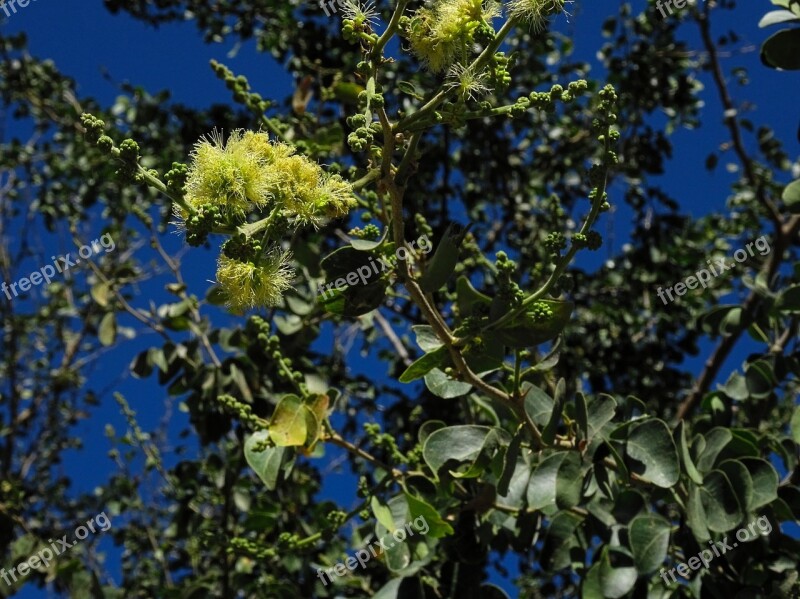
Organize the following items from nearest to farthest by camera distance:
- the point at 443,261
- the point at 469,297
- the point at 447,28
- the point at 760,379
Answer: the point at 447,28, the point at 443,261, the point at 469,297, the point at 760,379

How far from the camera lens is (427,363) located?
2109 millimetres

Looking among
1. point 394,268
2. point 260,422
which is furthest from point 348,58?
point 394,268

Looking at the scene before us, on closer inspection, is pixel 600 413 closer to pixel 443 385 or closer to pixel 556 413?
pixel 556 413

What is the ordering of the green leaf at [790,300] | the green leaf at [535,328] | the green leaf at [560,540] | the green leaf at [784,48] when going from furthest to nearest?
the green leaf at [790,300]
the green leaf at [560,540]
the green leaf at [784,48]
the green leaf at [535,328]

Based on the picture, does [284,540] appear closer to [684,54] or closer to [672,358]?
[672,358]

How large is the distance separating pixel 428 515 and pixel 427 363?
47cm

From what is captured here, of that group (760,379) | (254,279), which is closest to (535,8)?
(254,279)

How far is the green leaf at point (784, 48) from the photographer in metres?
2.52

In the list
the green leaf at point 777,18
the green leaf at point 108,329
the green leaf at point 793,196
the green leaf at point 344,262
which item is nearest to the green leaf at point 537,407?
the green leaf at point 344,262

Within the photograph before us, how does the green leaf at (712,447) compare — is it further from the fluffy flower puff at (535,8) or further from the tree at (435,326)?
the fluffy flower puff at (535,8)

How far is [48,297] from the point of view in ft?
24.5

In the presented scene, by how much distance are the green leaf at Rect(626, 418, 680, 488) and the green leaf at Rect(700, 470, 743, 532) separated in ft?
0.46

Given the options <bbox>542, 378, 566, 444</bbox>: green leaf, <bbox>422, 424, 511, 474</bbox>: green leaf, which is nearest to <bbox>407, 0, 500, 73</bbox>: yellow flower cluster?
<bbox>542, 378, 566, 444</bbox>: green leaf

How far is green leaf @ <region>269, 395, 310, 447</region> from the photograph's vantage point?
238cm
